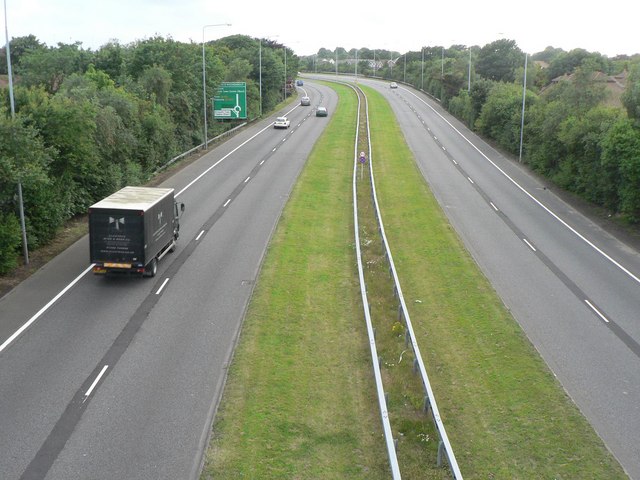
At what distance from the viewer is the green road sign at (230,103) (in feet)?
178

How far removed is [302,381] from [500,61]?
96.2m

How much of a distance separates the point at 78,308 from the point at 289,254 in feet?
29.1

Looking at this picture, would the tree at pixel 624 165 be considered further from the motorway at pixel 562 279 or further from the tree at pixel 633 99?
the motorway at pixel 562 279

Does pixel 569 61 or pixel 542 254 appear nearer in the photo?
pixel 542 254

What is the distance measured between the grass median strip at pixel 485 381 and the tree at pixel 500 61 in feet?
265

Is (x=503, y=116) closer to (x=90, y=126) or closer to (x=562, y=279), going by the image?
(x=562, y=279)

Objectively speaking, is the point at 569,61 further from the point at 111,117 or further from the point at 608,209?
the point at 111,117

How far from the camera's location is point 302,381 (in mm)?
16031

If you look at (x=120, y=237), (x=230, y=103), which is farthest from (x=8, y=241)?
(x=230, y=103)

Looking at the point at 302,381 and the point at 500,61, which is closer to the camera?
the point at 302,381

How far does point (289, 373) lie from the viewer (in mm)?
16422

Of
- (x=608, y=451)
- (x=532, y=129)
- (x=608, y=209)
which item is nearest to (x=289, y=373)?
(x=608, y=451)

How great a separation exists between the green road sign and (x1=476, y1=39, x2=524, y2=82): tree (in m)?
59.5

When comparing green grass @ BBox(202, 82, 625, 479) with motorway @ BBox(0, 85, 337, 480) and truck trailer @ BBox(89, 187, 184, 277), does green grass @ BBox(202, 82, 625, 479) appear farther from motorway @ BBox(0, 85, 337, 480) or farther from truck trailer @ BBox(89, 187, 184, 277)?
truck trailer @ BBox(89, 187, 184, 277)
